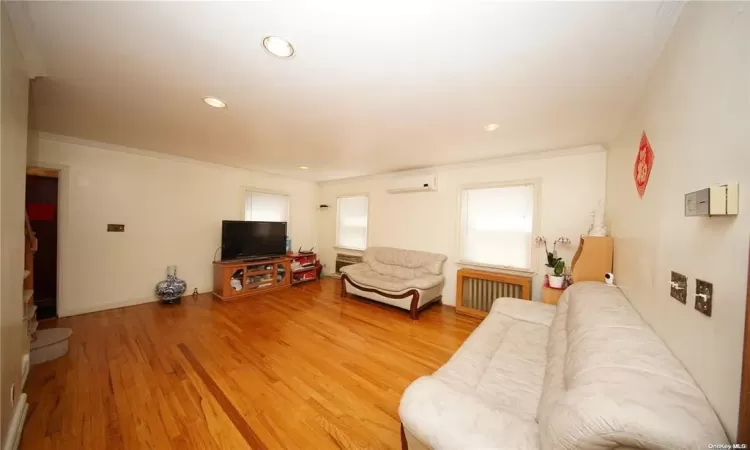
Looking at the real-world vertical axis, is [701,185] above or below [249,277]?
above

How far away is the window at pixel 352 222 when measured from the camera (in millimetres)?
5223

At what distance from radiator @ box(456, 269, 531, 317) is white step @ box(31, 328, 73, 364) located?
14.7 ft

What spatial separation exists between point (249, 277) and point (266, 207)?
4.85 feet

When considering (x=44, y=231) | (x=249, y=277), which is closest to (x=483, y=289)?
(x=249, y=277)

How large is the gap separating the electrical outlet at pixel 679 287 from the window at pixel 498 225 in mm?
2346

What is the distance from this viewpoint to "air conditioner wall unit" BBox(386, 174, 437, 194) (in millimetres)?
4035

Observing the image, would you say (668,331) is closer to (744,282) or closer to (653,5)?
(744,282)

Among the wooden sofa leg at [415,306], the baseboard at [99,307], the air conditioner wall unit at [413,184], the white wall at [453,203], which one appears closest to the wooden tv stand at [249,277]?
the baseboard at [99,307]

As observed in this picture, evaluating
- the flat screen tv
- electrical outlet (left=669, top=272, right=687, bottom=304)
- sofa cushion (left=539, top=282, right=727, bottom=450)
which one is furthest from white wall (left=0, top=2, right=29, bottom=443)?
electrical outlet (left=669, top=272, right=687, bottom=304)

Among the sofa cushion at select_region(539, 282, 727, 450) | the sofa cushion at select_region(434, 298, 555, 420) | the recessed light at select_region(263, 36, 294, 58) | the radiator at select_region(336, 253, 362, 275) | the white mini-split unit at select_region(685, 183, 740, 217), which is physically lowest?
the sofa cushion at select_region(434, 298, 555, 420)

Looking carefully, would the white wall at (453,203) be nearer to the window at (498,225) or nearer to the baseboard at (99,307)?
the window at (498,225)

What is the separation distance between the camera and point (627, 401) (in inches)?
27.4

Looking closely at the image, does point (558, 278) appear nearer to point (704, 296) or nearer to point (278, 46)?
point (704, 296)

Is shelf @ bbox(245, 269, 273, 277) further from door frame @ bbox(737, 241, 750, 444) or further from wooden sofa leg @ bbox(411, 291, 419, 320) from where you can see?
door frame @ bbox(737, 241, 750, 444)
